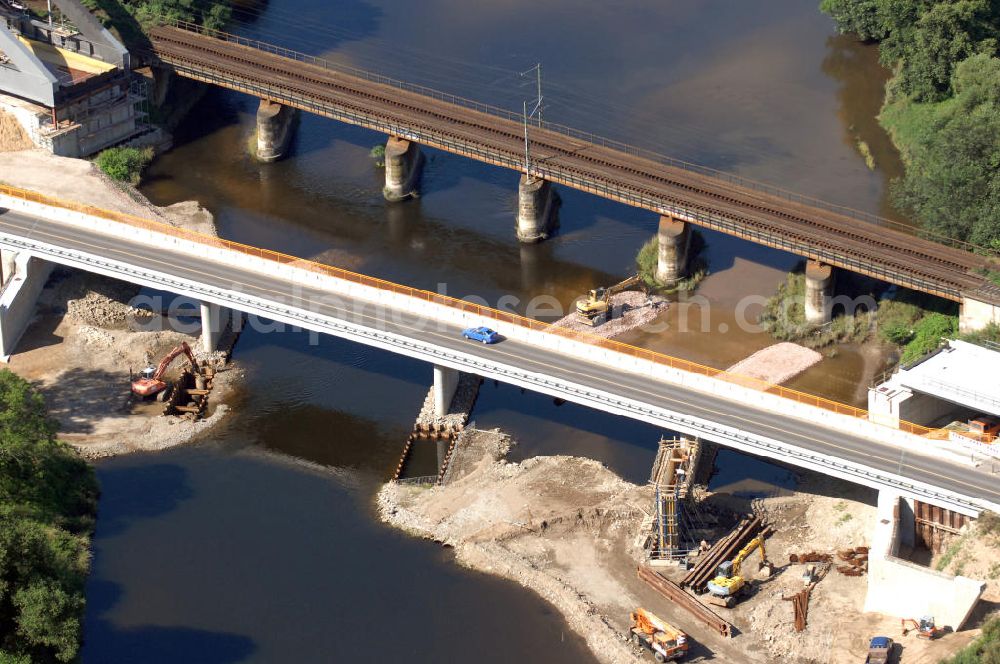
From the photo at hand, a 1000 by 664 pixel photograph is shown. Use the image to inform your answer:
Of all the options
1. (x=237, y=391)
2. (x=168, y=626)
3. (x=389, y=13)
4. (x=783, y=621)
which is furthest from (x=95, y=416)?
(x=389, y=13)

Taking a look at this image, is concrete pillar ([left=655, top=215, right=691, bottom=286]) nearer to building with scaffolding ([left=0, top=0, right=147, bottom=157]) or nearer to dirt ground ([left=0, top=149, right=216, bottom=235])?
dirt ground ([left=0, top=149, right=216, bottom=235])

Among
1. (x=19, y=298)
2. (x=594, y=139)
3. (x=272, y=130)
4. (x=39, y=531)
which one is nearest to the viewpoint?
(x=39, y=531)

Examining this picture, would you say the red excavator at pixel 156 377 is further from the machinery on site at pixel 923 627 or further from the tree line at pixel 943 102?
the tree line at pixel 943 102

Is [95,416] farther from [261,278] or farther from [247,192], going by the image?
[247,192]

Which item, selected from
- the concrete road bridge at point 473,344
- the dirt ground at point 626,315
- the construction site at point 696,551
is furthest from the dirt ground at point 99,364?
the dirt ground at point 626,315

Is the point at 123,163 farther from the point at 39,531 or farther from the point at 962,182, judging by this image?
the point at 962,182

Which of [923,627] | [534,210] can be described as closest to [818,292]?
[534,210]

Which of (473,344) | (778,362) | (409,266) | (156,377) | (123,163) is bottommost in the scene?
(156,377)
